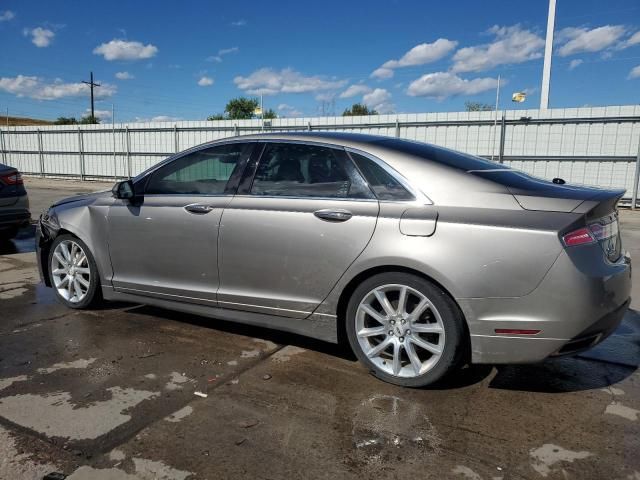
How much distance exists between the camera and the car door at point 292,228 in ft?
10.8

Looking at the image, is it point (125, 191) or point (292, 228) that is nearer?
point (292, 228)

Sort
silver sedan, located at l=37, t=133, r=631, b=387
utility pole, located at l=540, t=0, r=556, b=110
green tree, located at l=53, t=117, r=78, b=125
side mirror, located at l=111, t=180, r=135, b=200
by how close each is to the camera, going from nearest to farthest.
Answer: silver sedan, located at l=37, t=133, r=631, b=387
side mirror, located at l=111, t=180, r=135, b=200
utility pole, located at l=540, t=0, r=556, b=110
green tree, located at l=53, t=117, r=78, b=125

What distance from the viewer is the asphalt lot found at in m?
2.44

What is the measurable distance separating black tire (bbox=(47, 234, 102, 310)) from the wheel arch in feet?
7.83

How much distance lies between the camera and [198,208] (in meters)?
3.91

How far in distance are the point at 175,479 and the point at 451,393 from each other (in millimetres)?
1696

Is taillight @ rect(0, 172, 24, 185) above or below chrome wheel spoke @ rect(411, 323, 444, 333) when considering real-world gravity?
above

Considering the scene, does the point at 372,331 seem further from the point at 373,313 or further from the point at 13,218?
the point at 13,218

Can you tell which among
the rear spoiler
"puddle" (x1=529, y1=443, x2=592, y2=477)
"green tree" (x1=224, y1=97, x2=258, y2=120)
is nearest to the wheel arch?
"puddle" (x1=529, y1=443, x2=592, y2=477)

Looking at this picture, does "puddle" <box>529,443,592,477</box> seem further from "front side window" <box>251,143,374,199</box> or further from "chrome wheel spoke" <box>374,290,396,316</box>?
"front side window" <box>251,143,374,199</box>

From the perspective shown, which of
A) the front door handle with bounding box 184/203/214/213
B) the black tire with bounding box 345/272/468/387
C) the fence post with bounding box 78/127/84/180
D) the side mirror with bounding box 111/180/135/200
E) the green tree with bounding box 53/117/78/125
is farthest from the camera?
the green tree with bounding box 53/117/78/125

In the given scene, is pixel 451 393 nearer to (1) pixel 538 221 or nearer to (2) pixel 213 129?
(1) pixel 538 221

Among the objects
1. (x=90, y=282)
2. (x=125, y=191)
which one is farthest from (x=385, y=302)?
(x=90, y=282)

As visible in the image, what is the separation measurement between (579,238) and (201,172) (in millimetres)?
2740
